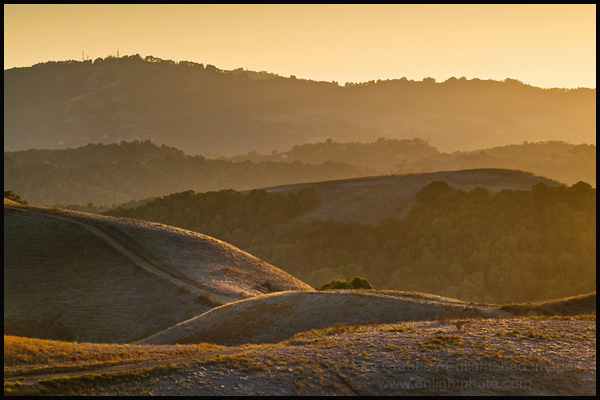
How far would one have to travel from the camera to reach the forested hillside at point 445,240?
310 ft

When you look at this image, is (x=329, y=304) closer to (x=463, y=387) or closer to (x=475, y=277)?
(x=463, y=387)

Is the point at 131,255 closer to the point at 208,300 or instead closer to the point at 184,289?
the point at 184,289

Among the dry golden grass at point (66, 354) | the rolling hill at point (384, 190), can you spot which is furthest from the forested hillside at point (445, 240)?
the dry golden grass at point (66, 354)

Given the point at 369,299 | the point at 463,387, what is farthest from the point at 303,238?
the point at 463,387

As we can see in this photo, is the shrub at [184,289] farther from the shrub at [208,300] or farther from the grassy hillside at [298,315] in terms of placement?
the grassy hillside at [298,315]

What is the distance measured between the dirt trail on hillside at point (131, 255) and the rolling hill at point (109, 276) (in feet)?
0.30

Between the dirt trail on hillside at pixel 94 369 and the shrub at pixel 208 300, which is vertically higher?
the dirt trail on hillside at pixel 94 369

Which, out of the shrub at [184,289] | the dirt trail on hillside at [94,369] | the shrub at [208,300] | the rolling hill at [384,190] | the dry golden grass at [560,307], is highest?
the rolling hill at [384,190]

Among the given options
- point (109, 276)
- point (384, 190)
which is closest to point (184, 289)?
point (109, 276)

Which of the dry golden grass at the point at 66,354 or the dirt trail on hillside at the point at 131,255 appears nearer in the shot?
the dry golden grass at the point at 66,354

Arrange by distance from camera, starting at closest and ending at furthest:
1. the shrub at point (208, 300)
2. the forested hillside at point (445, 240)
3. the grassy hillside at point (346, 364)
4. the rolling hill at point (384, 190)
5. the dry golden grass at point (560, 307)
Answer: the grassy hillside at point (346, 364) → the dry golden grass at point (560, 307) → the shrub at point (208, 300) → the forested hillside at point (445, 240) → the rolling hill at point (384, 190)

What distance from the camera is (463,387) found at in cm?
2444

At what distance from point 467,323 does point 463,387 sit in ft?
30.5

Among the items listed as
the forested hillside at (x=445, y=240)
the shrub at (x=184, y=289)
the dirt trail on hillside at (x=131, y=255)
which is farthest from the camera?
the forested hillside at (x=445, y=240)
